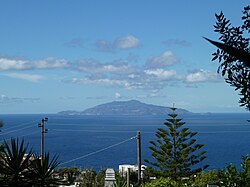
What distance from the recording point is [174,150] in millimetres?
19828

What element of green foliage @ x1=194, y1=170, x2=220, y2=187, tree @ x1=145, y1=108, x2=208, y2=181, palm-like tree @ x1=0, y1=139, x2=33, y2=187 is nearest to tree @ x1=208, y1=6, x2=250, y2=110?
palm-like tree @ x1=0, y1=139, x2=33, y2=187

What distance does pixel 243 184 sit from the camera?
4.25 m

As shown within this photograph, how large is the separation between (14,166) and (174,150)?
1659cm

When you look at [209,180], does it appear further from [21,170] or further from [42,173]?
[21,170]

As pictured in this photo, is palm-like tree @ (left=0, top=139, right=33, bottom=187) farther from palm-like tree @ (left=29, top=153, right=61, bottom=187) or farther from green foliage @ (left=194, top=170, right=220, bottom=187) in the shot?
green foliage @ (left=194, top=170, right=220, bottom=187)

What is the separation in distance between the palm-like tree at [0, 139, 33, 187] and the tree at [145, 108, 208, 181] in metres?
15.8

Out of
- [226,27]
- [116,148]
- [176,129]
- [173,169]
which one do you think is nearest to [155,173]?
[173,169]

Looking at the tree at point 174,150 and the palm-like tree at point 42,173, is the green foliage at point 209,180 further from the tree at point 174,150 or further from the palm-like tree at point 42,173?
the tree at point 174,150

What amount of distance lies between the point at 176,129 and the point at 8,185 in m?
16.5

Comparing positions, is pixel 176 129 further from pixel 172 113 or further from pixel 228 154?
pixel 228 154

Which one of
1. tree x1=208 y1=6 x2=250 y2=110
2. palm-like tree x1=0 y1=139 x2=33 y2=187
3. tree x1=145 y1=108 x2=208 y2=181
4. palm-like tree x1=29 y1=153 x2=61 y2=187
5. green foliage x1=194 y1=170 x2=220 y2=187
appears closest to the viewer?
tree x1=208 y1=6 x2=250 y2=110

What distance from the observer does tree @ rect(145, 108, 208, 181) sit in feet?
64.1

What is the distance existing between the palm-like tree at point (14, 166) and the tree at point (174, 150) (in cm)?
1580

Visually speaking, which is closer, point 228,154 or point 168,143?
point 168,143
